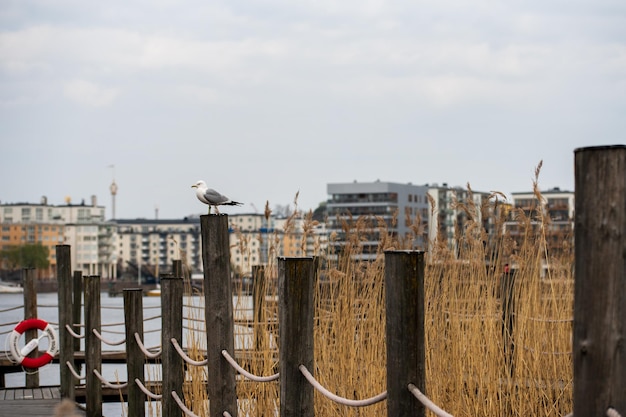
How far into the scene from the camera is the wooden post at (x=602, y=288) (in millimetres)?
1791

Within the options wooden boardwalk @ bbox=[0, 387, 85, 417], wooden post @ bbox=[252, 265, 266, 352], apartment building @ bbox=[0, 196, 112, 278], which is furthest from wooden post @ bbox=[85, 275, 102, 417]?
apartment building @ bbox=[0, 196, 112, 278]

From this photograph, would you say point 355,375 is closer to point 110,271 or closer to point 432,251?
point 432,251

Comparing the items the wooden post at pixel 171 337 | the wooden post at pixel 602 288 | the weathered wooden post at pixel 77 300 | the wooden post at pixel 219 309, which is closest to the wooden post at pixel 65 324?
the weathered wooden post at pixel 77 300

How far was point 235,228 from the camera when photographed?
5.23 m

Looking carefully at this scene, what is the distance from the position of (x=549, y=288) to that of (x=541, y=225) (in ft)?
2.01

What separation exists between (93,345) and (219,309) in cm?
262

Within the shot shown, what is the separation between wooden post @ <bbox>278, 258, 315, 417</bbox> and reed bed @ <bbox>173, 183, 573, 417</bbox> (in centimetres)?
88

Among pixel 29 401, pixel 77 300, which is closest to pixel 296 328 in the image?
pixel 29 401

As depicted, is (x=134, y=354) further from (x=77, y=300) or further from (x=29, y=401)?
(x=77, y=300)

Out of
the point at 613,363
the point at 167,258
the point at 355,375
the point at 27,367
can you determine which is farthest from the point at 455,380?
the point at 167,258

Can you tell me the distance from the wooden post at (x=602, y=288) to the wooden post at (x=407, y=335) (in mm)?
650

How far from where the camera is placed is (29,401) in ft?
24.6

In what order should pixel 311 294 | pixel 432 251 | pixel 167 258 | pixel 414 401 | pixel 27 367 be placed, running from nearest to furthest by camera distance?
pixel 414 401
pixel 311 294
pixel 432 251
pixel 27 367
pixel 167 258

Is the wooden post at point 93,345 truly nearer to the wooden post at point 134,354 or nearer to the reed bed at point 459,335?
the wooden post at point 134,354
